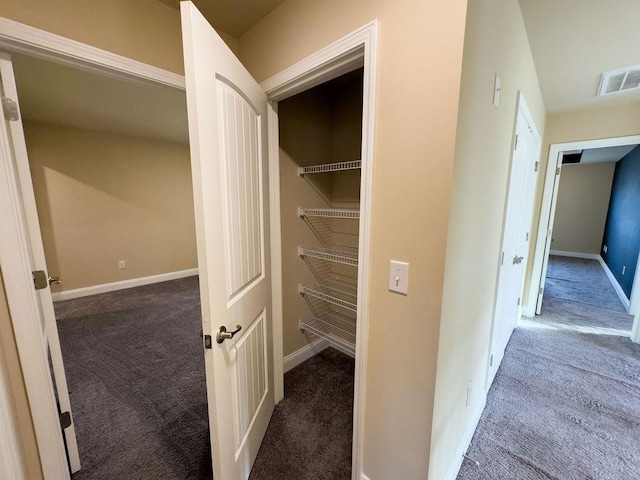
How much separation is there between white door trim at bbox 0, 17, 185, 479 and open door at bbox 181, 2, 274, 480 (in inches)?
25.3

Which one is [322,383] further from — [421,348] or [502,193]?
[502,193]

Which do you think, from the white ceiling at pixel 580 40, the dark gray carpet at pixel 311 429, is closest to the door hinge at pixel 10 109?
the dark gray carpet at pixel 311 429

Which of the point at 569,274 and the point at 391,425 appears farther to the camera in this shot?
the point at 569,274

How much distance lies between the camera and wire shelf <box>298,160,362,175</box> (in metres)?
1.76

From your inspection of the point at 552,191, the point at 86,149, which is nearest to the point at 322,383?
the point at 552,191

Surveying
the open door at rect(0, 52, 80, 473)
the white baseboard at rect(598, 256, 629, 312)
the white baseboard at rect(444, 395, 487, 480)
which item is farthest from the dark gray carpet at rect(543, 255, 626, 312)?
the open door at rect(0, 52, 80, 473)

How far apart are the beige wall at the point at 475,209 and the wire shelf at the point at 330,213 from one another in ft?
2.46

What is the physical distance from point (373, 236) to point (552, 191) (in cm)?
316

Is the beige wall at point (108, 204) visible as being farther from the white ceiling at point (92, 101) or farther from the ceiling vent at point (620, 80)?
the ceiling vent at point (620, 80)

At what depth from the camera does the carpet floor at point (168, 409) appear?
1.39m

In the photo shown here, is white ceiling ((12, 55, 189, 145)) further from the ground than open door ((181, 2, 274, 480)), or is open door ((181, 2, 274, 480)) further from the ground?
white ceiling ((12, 55, 189, 145))

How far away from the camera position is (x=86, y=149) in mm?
3727

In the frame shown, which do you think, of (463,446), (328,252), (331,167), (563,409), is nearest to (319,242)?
(328,252)

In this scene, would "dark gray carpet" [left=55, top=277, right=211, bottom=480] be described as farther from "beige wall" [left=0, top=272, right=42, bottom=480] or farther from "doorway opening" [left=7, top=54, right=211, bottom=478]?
"beige wall" [left=0, top=272, right=42, bottom=480]
